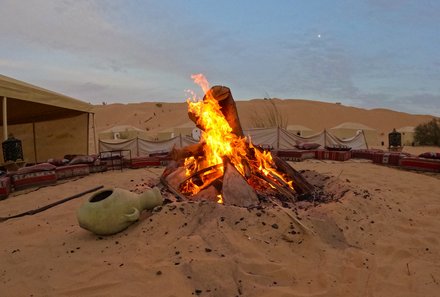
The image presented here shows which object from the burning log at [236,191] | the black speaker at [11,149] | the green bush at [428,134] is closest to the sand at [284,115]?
the green bush at [428,134]

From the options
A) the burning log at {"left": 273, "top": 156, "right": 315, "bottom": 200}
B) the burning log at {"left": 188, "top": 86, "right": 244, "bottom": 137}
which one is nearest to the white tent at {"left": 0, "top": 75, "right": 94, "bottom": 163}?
the burning log at {"left": 188, "top": 86, "right": 244, "bottom": 137}

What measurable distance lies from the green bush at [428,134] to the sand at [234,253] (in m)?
21.9

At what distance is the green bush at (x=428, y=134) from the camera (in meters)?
24.0

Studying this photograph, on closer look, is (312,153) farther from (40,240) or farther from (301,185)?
(40,240)

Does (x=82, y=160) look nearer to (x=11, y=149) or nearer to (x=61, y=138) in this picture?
(x=11, y=149)

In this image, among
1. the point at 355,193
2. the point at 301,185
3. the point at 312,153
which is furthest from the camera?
the point at 312,153

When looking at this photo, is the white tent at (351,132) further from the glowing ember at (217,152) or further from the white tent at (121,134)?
the glowing ember at (217,152)

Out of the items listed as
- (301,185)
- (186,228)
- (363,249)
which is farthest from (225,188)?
(363,249)

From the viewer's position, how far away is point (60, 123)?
15.5 meters

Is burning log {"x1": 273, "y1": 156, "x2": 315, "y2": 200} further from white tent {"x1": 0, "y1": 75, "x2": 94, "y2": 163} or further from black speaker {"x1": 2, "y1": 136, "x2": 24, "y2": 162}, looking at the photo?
white tent {"x1": 0, "y1": 75, "x2": 94, "y2": 163}

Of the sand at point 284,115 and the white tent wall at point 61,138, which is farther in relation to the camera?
the sand at point 284,115

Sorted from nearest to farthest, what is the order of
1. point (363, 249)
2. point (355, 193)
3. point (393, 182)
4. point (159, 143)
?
point (363, 249)
point (355, 193)
point (393, 182)
point (159, 143)

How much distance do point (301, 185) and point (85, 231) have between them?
341 cm

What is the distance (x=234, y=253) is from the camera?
369cm
